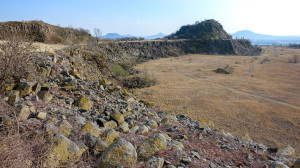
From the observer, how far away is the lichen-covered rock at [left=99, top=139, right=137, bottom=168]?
3.80 m

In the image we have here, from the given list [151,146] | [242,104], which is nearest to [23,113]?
[151,146]

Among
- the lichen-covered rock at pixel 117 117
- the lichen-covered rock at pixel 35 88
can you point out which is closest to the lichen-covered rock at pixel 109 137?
the lichen-covered rock at pixel 117 117

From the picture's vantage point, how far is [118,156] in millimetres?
3883

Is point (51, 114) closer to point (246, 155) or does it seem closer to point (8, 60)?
point (8, 60)

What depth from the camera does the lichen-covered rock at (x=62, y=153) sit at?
3.42 metres

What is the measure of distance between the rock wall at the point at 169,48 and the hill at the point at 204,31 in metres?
7.19

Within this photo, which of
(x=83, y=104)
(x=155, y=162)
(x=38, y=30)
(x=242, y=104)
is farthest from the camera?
(x=38, y=30)

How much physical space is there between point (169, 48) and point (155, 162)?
65329 mm

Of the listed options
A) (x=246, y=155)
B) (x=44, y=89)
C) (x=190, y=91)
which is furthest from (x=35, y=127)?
(x=190, y=91)

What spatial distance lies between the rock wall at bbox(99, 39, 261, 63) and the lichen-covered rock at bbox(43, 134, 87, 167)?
38.5 metres

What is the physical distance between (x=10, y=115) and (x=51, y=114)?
3.63 ft

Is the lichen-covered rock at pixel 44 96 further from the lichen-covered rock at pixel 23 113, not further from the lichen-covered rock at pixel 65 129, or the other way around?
the lichen-covered rock at pixel 65 129

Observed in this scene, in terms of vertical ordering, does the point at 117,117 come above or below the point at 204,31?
below

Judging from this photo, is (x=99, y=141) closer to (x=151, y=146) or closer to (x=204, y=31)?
(x=151, y=146)
